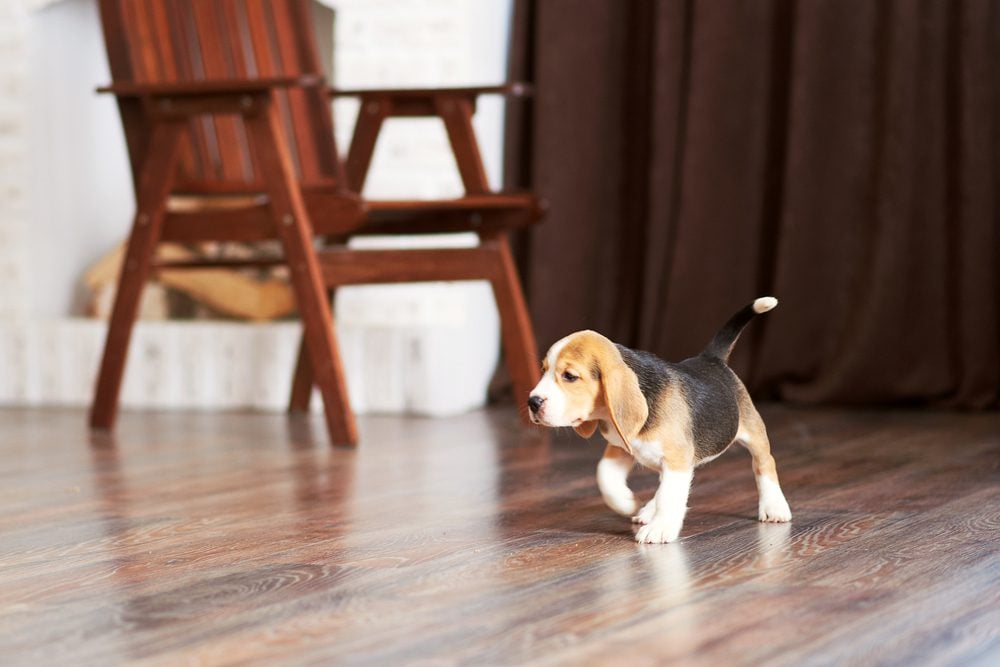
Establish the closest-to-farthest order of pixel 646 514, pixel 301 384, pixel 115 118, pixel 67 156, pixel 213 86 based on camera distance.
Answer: pixel 646 514 < pixel 213 86 < pixel 301 384 < pixel 67 156 < pixel 115 118

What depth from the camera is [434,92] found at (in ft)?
8.87

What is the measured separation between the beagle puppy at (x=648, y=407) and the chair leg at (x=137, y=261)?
52.3 inches

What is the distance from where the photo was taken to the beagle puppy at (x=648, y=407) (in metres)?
1.40

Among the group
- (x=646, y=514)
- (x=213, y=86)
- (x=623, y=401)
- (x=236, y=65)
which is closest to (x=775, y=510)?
(x=646, y=514)

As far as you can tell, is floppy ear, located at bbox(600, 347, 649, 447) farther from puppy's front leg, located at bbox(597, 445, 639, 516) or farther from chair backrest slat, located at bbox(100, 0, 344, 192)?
chair backrest slat, located at bbox(100, 0, 344, 192)

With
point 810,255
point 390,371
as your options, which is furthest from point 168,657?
point 810,255

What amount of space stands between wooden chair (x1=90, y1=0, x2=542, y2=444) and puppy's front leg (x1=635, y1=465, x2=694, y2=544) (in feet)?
3.35

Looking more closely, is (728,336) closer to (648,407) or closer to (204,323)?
(648,407)

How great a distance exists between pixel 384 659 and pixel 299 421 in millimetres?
1860

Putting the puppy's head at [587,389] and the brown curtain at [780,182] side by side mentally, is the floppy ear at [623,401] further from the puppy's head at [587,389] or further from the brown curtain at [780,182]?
the brown curtain at [780,182]

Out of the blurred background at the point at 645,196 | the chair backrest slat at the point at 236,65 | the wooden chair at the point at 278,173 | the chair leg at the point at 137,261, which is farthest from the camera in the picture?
the blurred background at the point at 645,196

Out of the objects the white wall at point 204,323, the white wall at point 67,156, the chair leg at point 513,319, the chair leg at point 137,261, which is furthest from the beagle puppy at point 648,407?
the white wall at point 67,156

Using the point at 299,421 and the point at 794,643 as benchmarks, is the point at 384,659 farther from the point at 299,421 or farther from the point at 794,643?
the point at 299,421

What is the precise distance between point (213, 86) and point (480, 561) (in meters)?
1.29
